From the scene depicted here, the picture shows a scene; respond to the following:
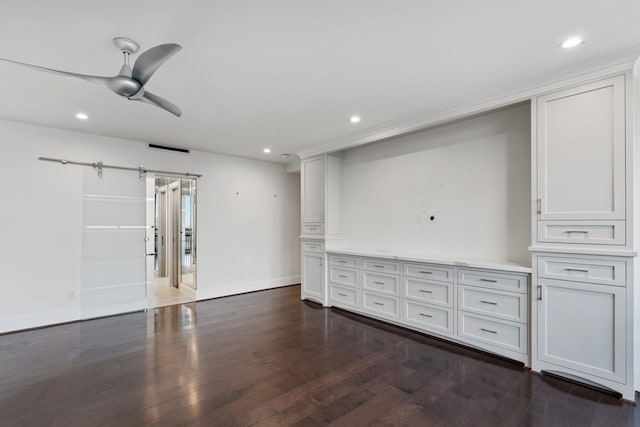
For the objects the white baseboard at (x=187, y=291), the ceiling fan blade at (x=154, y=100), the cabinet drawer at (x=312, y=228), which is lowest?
the white baseboard at (x=187, y=291)

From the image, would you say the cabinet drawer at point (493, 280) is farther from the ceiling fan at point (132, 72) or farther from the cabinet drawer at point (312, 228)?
the ceiling fan at point (132, 72)

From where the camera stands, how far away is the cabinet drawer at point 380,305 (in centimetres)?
407

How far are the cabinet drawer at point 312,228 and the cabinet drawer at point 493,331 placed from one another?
2513 mm

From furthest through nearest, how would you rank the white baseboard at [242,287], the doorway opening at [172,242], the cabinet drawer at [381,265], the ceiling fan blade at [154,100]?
the white baseboard at [242,287] → the doorway opening at [172,242] → the cabinet drawer at [381,265] → the ceiling fan blade at [154,100]

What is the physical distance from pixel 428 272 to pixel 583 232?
5.06 ft

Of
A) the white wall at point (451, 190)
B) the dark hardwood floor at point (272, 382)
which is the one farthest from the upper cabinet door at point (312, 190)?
the dark hardwood floor at point (272, 382)

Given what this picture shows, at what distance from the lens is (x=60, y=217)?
4277 millimetres

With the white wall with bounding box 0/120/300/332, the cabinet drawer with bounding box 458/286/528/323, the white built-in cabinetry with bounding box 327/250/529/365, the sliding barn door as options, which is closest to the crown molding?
the white built-in cabinetry with bounding box 327/250/529/365

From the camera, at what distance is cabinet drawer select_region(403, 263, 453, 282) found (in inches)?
138

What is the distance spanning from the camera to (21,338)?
3721mm

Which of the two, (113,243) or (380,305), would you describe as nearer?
(380,305)

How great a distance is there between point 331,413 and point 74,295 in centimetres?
420

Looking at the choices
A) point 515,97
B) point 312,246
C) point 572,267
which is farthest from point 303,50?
point 312,246

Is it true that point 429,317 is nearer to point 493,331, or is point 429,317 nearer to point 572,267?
point 493,331
